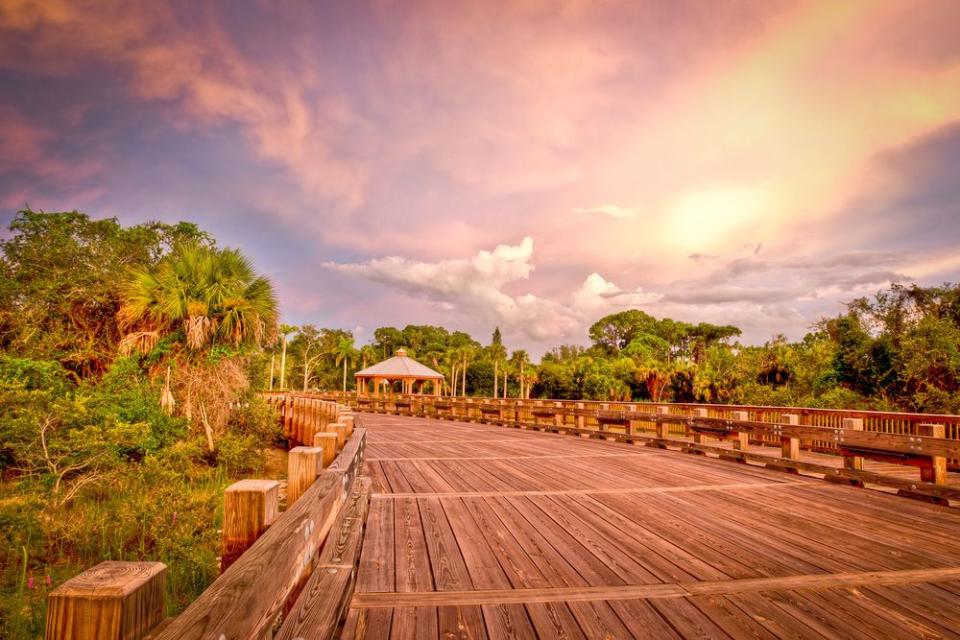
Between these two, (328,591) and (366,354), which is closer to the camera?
(328,591)

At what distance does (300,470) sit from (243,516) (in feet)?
4.19

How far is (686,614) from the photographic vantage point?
3.12m

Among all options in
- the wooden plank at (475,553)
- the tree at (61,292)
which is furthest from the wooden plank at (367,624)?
the tree at (61,292)

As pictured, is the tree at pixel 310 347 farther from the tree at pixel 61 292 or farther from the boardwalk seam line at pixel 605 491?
the boardwalk seam line at pixel 605 491

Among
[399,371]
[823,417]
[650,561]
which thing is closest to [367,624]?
[650,561]

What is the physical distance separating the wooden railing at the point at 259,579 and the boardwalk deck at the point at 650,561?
35cm

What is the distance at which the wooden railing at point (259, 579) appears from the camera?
1020mm

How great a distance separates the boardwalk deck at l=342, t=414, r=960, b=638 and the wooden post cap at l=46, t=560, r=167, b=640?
6.99 ft

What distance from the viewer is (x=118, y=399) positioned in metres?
12.6

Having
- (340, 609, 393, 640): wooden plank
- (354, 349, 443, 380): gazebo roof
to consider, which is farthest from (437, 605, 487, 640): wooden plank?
(354, 349, 443, 380): gazebo roof

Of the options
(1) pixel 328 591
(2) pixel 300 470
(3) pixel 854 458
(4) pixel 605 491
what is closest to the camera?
(1) pixel 328 591

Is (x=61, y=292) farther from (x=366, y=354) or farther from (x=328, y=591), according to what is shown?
(x=366, y=354)

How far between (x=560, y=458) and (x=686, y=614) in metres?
7.16

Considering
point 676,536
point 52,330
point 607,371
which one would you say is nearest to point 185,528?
point 676,536
